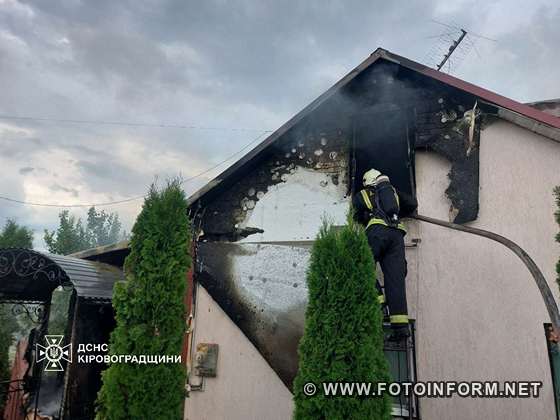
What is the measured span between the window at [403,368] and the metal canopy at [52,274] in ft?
14.2

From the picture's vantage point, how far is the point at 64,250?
79.9ft

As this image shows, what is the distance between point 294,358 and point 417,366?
167cm

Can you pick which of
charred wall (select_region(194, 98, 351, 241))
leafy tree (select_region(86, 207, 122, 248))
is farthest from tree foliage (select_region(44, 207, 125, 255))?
charred wall (select_region(194, 98, 351, 241))

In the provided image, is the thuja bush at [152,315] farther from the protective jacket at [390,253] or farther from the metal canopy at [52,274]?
the protective jacket at [390,253]

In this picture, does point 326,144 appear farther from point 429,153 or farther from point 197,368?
point 197,368

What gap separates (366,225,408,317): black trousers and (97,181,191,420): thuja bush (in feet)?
7.80

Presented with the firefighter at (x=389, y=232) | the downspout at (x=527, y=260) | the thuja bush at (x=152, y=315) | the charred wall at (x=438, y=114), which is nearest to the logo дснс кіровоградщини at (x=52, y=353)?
the thuja bush at (x=152, y=315)

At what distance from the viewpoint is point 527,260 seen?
3953 millimetres

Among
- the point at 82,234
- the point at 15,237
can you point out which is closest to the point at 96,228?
the point at 82,234

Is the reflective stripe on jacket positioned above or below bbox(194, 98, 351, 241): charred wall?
below

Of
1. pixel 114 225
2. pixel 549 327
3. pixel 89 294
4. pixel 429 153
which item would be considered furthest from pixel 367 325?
pixel 114 225

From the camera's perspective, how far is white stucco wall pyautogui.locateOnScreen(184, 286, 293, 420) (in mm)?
5465

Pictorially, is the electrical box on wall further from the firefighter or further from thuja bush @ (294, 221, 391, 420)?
the firefighter

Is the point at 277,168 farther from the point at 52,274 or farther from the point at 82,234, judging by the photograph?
the point at 82,234
